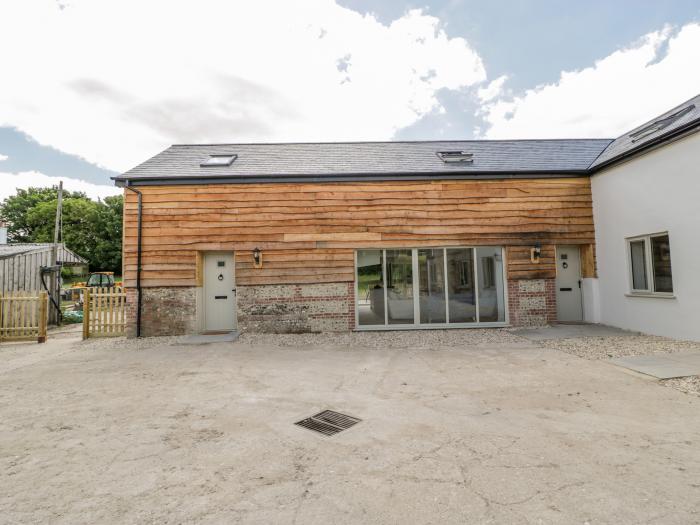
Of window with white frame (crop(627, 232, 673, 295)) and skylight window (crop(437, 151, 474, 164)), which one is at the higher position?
skylight window (crop(437, 151, 474, 164))

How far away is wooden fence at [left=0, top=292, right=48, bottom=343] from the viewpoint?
845 centimetres

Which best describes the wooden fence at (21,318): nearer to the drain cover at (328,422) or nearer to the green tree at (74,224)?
the drain cover at (328,422)

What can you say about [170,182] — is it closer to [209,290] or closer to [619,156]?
[209,290]

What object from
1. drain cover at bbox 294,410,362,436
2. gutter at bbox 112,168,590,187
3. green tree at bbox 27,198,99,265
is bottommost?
drain cover at bbox 294,410,362,436

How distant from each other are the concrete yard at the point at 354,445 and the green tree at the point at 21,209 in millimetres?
52836

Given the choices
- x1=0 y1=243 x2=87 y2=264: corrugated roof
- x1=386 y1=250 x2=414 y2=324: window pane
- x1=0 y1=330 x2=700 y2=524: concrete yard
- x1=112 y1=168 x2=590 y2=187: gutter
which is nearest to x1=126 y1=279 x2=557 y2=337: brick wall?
x1=386 y1=250 x2=414 y2=324: window pane

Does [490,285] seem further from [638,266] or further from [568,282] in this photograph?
[638,266]

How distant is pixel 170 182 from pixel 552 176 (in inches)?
395

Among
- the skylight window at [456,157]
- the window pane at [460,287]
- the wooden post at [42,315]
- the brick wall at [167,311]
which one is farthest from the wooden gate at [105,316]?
the skylight window at [456,157]

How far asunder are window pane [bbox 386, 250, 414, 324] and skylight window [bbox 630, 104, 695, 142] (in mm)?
6431

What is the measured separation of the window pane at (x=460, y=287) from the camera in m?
8.84

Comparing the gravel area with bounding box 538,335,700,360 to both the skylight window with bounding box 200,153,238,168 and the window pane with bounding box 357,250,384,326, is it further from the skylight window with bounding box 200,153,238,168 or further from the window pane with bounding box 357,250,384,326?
the skylight window with bounding box 200,153,238,168

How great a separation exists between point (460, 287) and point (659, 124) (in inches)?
245

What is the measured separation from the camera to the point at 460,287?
29.1ft
